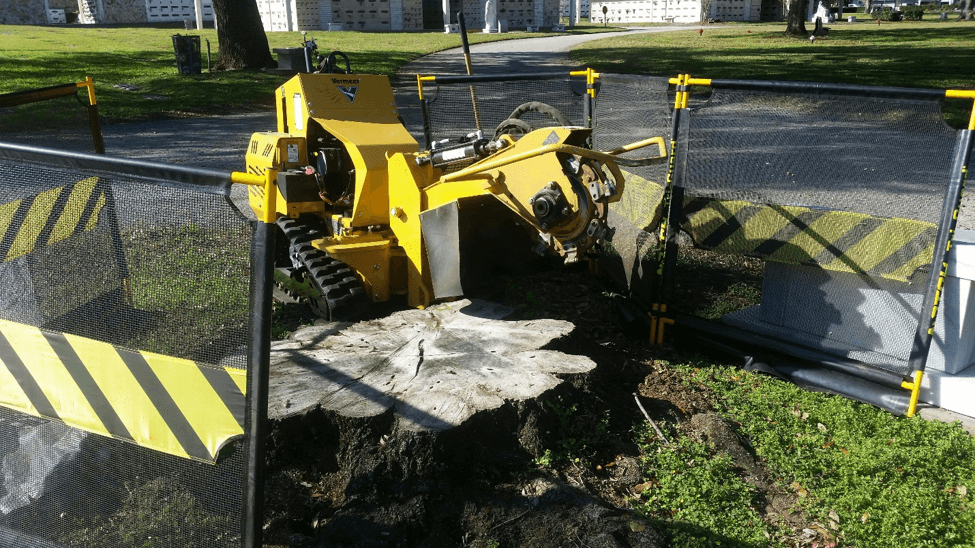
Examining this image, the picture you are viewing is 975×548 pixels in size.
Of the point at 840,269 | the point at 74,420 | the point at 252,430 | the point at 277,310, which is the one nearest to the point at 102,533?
the point at 74,420

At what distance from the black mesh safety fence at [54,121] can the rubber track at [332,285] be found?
68.7 inches

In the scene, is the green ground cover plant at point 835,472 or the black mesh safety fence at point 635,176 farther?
the black mesh safety fence at point 635,176

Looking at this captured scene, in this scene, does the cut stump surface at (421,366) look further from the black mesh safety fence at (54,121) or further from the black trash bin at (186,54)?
the black trash bin at (186,54)

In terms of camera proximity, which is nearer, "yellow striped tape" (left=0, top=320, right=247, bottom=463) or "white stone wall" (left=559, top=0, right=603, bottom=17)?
"yellow striped tape" (left=0, top=320, right=247, bottom=463)

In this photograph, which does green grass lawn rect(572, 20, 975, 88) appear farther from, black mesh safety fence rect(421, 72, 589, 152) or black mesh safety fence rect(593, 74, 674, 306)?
black mesh safety fence rect(593, 74, 674, 306)

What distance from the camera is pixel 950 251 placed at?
478cm

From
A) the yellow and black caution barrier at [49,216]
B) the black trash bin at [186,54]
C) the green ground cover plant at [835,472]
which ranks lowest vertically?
the green ground cover plant at [835,472]

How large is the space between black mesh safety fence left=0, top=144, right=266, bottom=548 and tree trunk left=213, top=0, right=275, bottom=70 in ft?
64.1

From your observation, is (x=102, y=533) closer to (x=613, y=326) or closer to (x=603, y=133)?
(x=613, y=326)

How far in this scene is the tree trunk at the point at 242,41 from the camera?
2083 cm

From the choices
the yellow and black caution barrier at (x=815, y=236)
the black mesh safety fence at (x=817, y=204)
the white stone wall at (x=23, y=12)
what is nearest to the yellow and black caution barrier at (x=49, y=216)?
the black mesh safety fence at (x=817, y=204)

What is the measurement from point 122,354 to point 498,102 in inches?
205

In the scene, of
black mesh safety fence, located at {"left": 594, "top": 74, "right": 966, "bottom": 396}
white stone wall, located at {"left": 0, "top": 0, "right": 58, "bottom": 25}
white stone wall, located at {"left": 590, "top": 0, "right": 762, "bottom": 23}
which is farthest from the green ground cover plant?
white stone wall, located at {"left": 590, "top": 0, "right": 762, "bottom": 23}

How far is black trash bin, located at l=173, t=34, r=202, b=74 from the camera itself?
20688 mm
